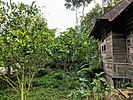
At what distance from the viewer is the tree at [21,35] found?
232 inches

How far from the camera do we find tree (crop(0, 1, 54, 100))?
5.89m

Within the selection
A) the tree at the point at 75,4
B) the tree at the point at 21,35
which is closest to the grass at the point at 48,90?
the tree at the point at 21,35

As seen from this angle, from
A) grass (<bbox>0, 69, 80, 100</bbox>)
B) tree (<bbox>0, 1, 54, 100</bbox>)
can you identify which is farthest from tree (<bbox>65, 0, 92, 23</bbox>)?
tree (<bbox>0, 1, 54, 100</bbox>)

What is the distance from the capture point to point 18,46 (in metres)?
5.85

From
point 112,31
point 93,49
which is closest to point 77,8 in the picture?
point 93,49

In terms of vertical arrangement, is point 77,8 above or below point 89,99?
above

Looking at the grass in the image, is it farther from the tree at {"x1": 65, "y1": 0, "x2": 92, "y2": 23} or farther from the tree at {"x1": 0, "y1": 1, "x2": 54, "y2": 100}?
the tree at {"x1": 65, "y1": 0, "x2": 92, "y2": 23}

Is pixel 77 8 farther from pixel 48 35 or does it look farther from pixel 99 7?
pixel 48 35

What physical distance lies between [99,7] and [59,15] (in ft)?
77.4

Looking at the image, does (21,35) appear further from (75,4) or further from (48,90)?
(75,4)

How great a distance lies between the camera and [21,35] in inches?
227

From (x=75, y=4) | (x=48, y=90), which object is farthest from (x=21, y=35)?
(x=75, y=4)

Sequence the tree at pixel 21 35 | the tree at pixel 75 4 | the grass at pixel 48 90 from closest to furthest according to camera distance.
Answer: the tree at pixel 21 35
the grass at pixel 48 90
the tree at pixel 75 4

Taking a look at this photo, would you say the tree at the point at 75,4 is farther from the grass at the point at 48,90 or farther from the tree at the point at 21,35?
the tree at the point at 21,35
